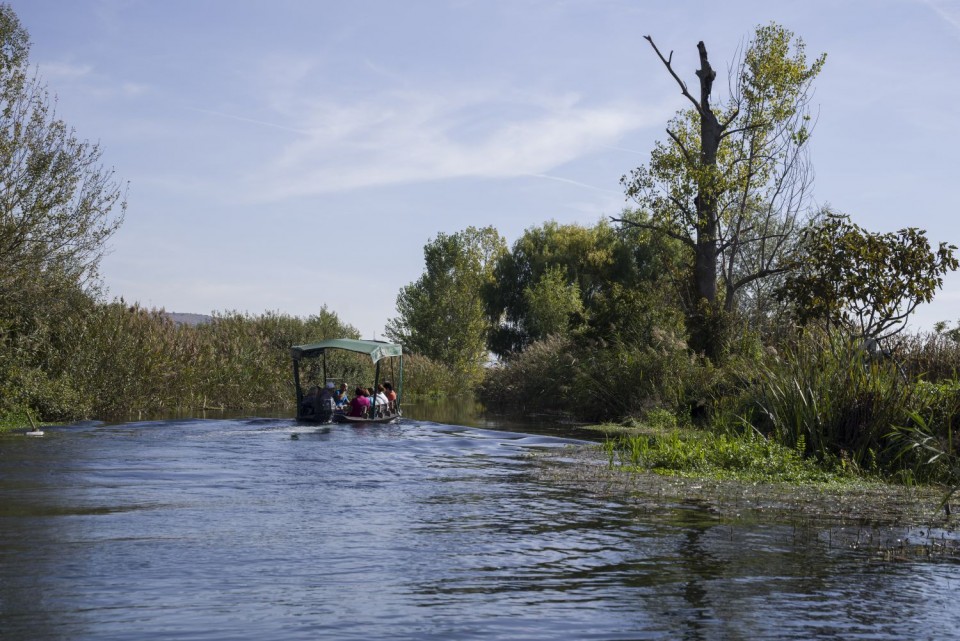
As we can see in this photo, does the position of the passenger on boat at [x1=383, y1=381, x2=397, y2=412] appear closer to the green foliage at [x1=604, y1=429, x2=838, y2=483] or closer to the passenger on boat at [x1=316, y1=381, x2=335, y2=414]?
the passenger on boat at [x1=316, y1=381, x2=335, y2=414]

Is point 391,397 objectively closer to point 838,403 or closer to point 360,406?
point 360,406

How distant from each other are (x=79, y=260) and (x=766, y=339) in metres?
21.9

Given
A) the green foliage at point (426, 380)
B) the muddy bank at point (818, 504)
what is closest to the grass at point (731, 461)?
the muddy bank at point (818, 504)

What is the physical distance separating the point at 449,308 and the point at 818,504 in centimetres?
6055

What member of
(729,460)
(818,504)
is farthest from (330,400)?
(818,504)

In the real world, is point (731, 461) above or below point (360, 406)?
below

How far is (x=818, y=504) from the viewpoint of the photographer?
14.8m

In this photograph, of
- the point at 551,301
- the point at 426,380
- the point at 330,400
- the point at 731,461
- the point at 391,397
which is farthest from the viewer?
the point at 551,301

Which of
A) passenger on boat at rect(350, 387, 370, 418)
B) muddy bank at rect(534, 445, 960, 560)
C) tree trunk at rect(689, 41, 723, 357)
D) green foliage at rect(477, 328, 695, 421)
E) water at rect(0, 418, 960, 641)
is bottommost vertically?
water at rect(0, 418, 960, 641)

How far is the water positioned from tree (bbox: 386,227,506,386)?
55701 mm

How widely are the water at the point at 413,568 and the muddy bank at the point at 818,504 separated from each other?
416mm

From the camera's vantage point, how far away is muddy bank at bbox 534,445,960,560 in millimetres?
12188

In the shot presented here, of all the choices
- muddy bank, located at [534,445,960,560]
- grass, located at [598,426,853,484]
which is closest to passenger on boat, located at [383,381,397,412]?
grass, located at [598,426,853,484]

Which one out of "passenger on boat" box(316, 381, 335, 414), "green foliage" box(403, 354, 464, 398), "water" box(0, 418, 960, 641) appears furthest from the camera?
"green foliage" box(403, 354, 464, 398)
